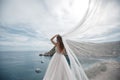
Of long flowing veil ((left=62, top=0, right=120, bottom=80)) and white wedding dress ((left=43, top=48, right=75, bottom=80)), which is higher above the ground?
long flowing veil ((left=62, top=0, right=120, bottom=80))

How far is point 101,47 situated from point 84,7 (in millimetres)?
710

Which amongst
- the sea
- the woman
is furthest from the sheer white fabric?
the sea

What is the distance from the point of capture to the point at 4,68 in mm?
3332

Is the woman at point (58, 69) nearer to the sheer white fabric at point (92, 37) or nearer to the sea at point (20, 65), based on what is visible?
the sheer white fabric at point (92, 37)

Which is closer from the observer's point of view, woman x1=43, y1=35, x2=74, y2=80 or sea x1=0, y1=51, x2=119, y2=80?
woman x1=43, y1=35, x2=74, y2=80

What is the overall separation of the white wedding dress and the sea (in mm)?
272

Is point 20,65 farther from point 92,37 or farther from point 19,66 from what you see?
point 92,37

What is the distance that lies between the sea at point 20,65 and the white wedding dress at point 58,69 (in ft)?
0.89

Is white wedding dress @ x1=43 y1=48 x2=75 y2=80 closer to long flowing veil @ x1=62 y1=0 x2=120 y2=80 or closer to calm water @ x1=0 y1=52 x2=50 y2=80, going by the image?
long flowing veil @ x1=62 y1=0 x2=120 y2=80

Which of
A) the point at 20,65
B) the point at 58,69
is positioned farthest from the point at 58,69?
the point at 20,65

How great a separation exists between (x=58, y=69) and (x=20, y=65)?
0.65m

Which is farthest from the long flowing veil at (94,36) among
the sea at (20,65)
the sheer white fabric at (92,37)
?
the sea at (20,65)

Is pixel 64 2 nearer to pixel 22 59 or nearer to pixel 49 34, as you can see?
pixel 49 34

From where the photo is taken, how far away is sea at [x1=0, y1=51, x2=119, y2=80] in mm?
3330
